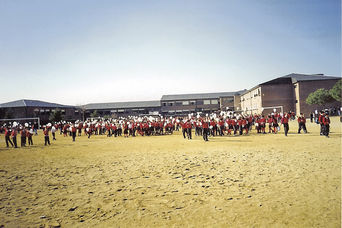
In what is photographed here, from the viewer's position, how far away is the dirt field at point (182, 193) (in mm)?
4078

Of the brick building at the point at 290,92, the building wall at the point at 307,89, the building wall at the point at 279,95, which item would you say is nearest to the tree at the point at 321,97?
the brick building at the point at 290,92

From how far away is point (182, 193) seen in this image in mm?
5371

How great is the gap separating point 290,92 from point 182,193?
4558cm

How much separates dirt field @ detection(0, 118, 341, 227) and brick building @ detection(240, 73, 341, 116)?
34652 mm

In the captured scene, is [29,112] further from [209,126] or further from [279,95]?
[279,95]

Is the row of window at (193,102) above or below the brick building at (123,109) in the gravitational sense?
above

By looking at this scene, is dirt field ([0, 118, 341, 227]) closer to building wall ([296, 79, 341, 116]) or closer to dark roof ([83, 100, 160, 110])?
building wall ([296, 79, 341, 116])

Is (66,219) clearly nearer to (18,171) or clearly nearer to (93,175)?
(93,175)

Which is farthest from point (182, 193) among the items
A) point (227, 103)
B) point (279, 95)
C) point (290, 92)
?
point (227, 103)

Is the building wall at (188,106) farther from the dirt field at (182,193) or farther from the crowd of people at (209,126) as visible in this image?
the dirt field at (182,193)

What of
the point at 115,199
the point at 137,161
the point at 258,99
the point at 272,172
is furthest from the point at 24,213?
the point at 258,99

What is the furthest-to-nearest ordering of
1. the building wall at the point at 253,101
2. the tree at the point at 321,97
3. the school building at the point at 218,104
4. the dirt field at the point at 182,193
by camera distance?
the building wall at the point at 253,101
the school building at the point at 218,104
the tree at the point at 321,97
the dirt field at the point at 182,193

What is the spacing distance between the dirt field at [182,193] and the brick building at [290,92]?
34.7 metres

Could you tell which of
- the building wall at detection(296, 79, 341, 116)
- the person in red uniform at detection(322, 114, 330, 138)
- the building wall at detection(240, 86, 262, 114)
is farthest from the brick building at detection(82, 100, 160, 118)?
the person in red uniform at detection(322, 114, 330, 138)
